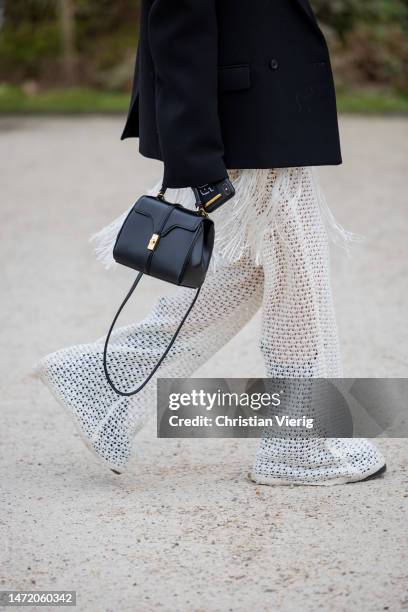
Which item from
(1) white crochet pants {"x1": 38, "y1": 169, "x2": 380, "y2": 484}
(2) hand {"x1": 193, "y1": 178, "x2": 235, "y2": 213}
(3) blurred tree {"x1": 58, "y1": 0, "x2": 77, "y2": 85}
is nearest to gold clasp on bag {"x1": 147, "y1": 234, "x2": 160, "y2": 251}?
(2) hand {"x1": 193, "y1": 178, "x2": 235, "y2": 213}

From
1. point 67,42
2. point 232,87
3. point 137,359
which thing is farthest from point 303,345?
point 67,42

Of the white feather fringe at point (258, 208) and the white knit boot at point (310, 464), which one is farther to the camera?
the white knit boot at point (310, 464)

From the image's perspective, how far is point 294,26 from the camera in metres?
2.95

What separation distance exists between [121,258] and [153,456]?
831 millimetres

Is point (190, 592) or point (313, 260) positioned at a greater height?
point (313, 260)

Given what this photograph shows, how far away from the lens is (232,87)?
294 centimetres

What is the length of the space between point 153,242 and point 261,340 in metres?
0.53

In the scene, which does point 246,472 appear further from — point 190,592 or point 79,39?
point 79,39

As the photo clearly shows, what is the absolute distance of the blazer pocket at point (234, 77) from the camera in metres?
2.93

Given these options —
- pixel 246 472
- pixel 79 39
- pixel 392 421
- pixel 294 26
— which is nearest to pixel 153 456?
pixel 246 472

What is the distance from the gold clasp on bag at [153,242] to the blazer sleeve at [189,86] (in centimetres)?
15

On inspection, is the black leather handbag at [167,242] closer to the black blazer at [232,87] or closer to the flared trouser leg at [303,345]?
the black blazer at [232,87]

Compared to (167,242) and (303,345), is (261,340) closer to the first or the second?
(303,345)

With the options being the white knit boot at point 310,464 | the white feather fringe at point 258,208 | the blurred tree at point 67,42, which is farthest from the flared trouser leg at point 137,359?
the blurred tree at point 67,42
